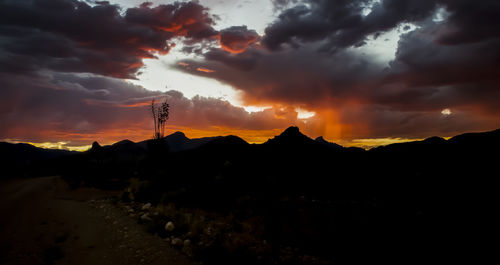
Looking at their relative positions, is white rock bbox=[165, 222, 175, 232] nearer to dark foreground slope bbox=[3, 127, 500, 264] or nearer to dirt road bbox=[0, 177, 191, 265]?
dirt road bbox=[0, 177, 191, 265]

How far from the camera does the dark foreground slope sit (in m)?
6.04

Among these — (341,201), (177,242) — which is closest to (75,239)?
(177,242)

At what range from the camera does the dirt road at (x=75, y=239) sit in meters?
6.11

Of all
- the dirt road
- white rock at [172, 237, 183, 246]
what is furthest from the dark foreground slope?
the dirt road

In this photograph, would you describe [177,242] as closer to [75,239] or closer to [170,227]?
[170,227]

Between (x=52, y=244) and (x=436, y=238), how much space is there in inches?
447

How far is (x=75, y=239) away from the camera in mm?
7340

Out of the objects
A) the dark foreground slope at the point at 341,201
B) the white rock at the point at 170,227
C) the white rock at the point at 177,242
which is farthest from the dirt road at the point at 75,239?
the dark foreground slope at the point at 341,201

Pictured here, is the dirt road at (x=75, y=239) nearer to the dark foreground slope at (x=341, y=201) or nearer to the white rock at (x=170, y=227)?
the white rock at (x=170, y=227)

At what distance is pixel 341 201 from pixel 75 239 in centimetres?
1191

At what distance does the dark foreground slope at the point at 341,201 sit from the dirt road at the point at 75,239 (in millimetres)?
2232

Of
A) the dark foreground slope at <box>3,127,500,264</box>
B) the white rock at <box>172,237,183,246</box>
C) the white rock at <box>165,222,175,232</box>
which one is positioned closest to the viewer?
the dark foreground slope at <box>3,127,500,264</box>

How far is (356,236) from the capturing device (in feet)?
22.3

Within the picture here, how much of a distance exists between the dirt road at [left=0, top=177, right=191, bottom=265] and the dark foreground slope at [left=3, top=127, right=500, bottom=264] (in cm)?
223
